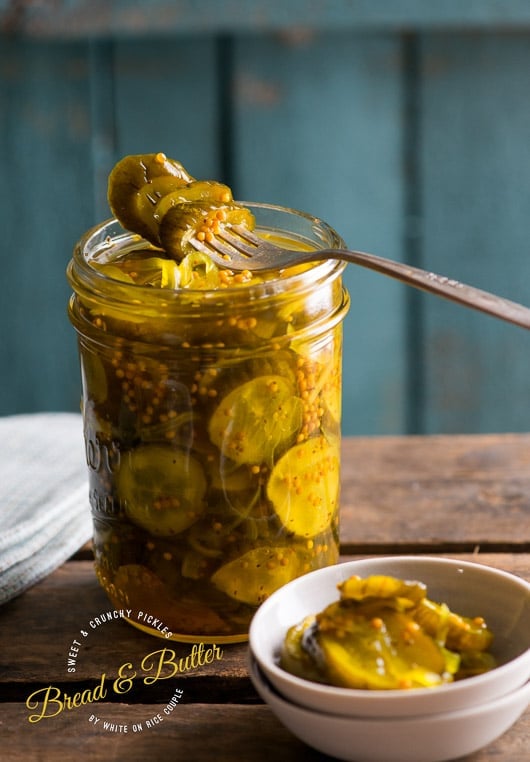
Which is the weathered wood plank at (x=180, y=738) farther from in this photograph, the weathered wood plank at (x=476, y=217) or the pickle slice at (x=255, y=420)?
the weathered wood plank at (x=476, y=217)

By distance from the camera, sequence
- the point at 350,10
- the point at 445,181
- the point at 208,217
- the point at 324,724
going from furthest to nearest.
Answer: the point at 445,181, the point at 350,10, the point at 208,217, the point at 324,724

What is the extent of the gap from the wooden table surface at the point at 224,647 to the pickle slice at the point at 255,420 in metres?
0.13

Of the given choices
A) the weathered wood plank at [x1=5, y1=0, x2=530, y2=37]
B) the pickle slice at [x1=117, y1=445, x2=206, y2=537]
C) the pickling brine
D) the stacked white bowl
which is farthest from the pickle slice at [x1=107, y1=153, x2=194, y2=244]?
the weathered wood plank at [x1=5, y1=0, x2=530, y2=37]

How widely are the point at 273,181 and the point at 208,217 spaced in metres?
0.76

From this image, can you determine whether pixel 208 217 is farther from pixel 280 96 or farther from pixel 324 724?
pixel 280 96

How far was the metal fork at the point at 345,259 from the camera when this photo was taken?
21.1 inches

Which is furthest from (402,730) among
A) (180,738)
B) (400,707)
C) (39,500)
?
(39,500)

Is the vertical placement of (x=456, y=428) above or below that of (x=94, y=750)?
below

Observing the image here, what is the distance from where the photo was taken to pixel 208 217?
2.02ft

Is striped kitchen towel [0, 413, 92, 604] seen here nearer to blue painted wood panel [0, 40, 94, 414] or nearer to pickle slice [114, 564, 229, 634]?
pickle slice [114, 564, 229, 634]

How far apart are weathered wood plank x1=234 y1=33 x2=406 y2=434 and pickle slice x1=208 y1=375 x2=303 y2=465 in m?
0.79

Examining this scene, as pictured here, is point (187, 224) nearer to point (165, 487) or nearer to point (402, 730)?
point (165, 487)

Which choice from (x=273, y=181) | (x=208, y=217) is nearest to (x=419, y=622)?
(x=208, y=217)

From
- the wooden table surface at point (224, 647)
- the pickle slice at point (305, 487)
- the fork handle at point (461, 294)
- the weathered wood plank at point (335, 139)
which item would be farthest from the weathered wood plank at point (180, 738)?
the weathered wood plank at point (335, 139)
